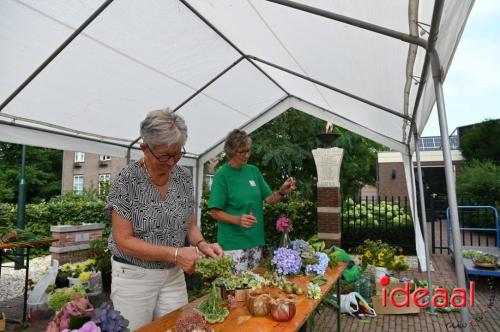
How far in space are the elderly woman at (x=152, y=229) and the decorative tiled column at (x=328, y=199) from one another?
542 centimetres

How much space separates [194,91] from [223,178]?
2328 mm

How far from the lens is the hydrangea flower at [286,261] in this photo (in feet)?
8.16

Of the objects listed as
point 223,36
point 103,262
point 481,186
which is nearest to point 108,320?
point 223,36

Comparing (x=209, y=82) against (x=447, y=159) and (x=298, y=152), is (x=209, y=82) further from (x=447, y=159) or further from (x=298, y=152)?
(x=298, y=152)

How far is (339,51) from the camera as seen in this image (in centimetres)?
300

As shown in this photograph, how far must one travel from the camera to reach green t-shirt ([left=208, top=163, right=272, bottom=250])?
295 cm

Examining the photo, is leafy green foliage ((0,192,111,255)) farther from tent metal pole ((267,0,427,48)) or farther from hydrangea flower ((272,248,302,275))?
tent metal pole ((267,0,427,48))

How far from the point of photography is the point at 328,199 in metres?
7.11

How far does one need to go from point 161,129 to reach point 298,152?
24.9ft

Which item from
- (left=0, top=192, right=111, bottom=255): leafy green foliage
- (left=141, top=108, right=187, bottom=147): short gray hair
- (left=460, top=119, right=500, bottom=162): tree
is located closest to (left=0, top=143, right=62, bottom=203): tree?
(left=0, top=192, right=111, bottom=255): leafy green foliage

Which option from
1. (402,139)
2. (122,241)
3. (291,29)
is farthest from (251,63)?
(122,241)

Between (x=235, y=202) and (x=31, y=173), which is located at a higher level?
(x=31, y=173)

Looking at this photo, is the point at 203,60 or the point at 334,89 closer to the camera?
the point at 334,89

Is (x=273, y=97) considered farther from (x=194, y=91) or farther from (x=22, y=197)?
(x=22, y=197)
